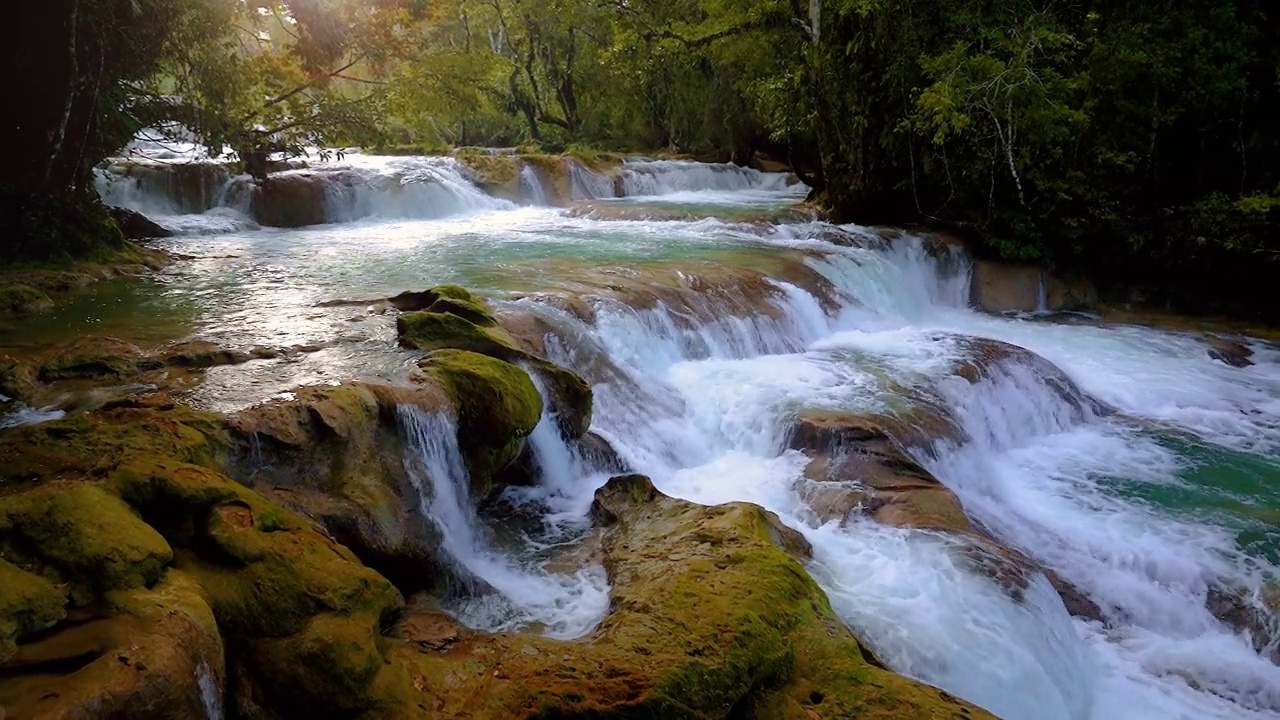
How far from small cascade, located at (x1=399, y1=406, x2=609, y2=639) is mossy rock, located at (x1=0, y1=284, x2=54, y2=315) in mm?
4736

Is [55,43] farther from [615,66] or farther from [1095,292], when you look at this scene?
[1095,292]

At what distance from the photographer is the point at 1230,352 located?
10.9m

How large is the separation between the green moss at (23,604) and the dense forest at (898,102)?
779cm

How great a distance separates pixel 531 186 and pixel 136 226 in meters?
8.36

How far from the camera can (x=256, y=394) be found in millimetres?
4750

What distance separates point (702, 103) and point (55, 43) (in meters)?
18.3

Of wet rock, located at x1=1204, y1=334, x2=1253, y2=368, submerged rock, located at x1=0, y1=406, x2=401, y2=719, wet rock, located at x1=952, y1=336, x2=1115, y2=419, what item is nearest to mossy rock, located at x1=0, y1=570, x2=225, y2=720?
submerged rock, located at x1=0, y1=406, x2=401, y2=719

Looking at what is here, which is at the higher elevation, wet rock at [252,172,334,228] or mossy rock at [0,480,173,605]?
wet rock at [252,172,334,228]

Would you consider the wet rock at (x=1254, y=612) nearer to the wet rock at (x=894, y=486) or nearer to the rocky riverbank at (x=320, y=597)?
the wet rock at (x=894, y=486)

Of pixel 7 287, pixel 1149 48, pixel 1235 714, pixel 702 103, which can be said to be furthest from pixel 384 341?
pixel 702 103

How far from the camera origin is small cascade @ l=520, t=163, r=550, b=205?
1809 cm

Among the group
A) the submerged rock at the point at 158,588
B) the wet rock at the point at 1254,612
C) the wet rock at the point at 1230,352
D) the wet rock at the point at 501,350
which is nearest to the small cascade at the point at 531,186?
the wet rock at the point at 501,350

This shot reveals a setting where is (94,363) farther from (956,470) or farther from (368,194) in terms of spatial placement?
(368,194)

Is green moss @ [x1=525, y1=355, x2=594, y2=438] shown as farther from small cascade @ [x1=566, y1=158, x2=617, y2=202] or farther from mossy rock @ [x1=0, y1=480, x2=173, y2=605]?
small cascade @ [x1=566, y1=158, x2=617, y2=202]
